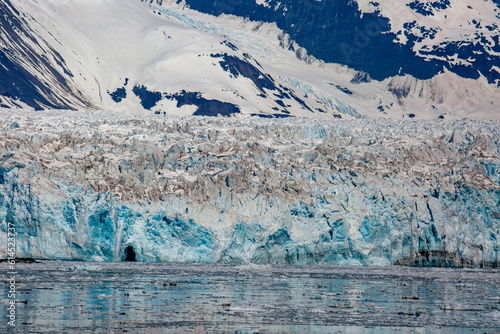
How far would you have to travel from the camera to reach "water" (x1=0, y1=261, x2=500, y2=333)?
26391 mm

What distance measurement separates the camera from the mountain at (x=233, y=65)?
14400cm

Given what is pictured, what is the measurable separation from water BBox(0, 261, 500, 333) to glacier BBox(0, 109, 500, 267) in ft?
4.56

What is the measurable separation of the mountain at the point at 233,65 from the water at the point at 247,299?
283 feet

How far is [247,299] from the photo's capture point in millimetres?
32375

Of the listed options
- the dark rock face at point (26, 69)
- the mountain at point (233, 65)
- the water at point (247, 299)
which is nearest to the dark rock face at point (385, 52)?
the mountain at point (233, 65)

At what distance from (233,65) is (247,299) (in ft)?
432

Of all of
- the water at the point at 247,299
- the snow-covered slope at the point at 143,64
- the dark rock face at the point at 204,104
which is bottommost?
the water at the point at 247,299

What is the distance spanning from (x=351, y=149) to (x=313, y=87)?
11992 centimetres

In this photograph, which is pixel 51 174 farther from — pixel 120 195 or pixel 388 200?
pixel 388 200

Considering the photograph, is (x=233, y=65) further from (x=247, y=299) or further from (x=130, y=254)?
(x=247, y=299)

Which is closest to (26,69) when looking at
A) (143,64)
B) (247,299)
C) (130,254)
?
(143,64)

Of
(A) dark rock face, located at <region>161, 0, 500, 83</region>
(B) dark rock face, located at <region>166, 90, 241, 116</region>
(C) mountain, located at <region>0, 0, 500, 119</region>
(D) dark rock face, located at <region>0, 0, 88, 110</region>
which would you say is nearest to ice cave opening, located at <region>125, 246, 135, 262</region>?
(C) mountain, located at <region>0, 0, 500, 119</region>

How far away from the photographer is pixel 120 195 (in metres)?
45.9

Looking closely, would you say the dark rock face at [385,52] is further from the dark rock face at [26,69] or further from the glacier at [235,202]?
the glacier at [235,202]
